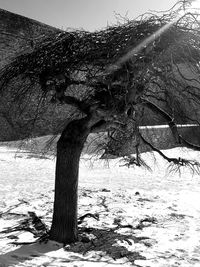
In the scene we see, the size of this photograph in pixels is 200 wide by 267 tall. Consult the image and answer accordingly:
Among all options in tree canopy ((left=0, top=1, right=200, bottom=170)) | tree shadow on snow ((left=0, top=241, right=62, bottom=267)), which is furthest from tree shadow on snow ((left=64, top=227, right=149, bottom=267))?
tree canopy ((left=0, top=1, right=200, bottom=170))

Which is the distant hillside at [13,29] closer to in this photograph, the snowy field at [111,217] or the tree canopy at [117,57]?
the snowy field at [111,217]

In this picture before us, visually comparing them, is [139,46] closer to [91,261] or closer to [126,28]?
[126,28]

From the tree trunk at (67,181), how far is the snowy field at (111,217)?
0.62 feet

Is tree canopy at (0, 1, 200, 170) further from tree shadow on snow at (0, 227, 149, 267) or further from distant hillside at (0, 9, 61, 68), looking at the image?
distant hillside at (0, 9, 61, 68)

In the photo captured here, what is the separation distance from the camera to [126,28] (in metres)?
3.48

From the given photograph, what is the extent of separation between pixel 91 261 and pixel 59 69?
2.08 meters

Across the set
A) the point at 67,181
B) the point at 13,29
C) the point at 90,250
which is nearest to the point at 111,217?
the point at 90,250

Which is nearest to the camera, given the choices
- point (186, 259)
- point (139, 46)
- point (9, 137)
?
point (139, 46)

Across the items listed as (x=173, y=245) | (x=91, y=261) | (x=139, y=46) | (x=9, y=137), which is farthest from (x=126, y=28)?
(x=9, y=137)

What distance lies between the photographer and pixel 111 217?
5598 mm

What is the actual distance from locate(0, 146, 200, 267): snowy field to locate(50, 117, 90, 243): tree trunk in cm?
19

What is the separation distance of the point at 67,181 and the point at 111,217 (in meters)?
1.75

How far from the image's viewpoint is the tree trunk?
414 cm

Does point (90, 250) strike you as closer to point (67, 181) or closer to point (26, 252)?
point (26, 252)
